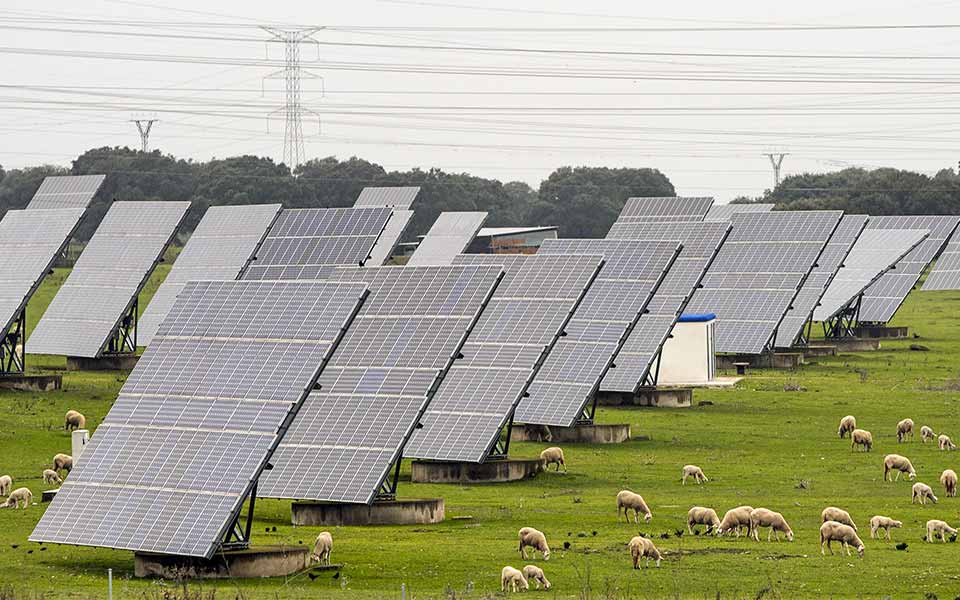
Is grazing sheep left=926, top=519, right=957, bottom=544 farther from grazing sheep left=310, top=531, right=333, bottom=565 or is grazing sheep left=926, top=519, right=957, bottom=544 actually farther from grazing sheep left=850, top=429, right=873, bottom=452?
grazing sheep left=850, top=429, right=873, bottom=452

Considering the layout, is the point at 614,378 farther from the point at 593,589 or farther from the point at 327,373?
the point at 593,589

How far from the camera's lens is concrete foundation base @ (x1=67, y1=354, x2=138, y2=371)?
6438cm

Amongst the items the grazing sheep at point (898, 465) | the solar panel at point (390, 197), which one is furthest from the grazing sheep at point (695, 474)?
the solar panel at point (390, 197)

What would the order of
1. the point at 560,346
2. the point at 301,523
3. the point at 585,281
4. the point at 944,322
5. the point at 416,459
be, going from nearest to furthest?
the point at 301,523 → the point at 416,459 → the point at 585,281 → the point at 560,346 → the point at 944,322

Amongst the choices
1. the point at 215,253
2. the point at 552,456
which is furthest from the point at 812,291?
the point at 552,456

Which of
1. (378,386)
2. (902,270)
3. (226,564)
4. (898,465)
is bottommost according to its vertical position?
(226,564)

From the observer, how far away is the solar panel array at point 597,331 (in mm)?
47875

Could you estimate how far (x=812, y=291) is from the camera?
78.7m

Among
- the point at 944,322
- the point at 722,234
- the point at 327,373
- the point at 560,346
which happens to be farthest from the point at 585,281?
the point at 944,322

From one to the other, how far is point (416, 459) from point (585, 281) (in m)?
6.98

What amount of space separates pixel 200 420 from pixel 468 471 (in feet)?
41.7

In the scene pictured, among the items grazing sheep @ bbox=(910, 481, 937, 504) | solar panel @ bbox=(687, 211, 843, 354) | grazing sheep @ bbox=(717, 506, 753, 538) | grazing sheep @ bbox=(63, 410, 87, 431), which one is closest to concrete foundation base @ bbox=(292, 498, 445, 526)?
grazing sheep @ bbox=(717, 506, 753, 538)

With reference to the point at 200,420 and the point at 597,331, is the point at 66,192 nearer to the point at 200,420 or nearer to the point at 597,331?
the point at 597,331

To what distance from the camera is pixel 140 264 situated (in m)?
64.4
